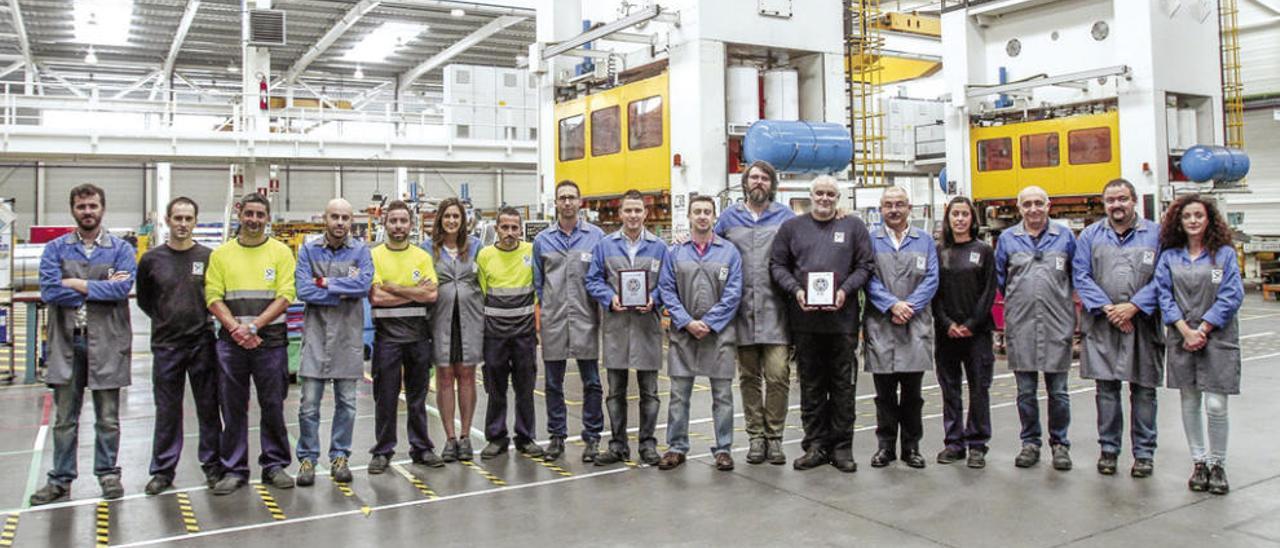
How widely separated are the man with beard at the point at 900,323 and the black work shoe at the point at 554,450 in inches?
83.4

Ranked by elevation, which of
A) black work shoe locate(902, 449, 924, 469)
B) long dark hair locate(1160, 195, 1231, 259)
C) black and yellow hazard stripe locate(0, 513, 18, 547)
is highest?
long dark hair locate(1160, 195, 1231, 259)

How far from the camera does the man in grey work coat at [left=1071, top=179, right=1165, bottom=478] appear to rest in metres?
5.66

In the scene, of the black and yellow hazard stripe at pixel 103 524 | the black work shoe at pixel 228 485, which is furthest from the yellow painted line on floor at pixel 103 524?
the black work shoe at pixel 228 485

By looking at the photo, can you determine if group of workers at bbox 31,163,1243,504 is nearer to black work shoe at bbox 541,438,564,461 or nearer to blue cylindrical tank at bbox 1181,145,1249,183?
black work shoe at bbox 541,438,564,461

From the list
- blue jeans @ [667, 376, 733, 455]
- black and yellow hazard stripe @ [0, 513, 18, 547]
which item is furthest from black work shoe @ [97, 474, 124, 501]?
blue jeans @ [667, 376, 733, 455]

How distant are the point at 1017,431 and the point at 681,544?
367 centimetres

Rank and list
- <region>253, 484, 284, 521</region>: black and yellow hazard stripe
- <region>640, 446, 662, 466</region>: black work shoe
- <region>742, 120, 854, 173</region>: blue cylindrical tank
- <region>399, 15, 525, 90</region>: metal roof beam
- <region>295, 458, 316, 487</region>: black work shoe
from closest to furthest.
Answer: <region>253, 484, 284, 521</region>: black and yellow hazard stripe
<region>295, 458, 316, 487</region>: black work shoe
<region>640, 446, 662, 466</region>: black work shoe
<region>742, 120, 854, 173</region>: blue cylindrical tank
<region>399, 15, 525, 90</region>: metal roof beam

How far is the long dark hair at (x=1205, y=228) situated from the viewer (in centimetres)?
539

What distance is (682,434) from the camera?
621 cm

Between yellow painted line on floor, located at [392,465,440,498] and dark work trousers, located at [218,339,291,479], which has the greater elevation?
dark work trousers, located at [218,339,291,479]

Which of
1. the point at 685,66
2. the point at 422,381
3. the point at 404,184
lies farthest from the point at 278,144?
the point at 422,381

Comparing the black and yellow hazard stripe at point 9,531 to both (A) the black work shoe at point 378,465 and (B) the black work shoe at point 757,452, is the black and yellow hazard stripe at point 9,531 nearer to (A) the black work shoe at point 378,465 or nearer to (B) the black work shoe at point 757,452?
(A) the black work shoe at point 378,465

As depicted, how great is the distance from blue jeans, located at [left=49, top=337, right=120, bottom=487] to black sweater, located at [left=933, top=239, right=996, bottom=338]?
17.1ft

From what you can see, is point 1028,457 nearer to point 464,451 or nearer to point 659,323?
point 659,323
